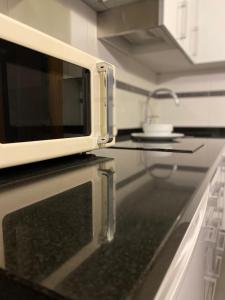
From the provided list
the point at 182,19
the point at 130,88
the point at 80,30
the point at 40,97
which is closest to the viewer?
the point at 40,97

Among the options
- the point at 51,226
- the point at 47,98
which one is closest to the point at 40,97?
the point at 47,98

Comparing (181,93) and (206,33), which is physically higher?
(206,33)

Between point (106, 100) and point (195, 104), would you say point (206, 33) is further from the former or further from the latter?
point (106, 100)

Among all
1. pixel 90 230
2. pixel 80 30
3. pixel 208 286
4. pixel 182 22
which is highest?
pixel 182 22

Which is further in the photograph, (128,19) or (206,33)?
(206,33)

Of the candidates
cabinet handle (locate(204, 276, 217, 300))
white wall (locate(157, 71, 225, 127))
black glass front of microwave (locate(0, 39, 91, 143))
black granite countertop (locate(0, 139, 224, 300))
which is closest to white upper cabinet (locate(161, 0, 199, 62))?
white wall (locate(157, 71, 225, 127))

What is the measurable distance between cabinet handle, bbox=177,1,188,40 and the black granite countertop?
100 centimetres

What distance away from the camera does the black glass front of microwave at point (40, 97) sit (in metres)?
0.48

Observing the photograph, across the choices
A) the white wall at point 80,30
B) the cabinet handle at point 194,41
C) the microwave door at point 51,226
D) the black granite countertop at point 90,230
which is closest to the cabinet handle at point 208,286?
the black granite countertop at point 90,230

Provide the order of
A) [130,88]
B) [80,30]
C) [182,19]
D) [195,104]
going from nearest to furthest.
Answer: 1. [80,30]
2. [182,19]
3. [130,88]
4. [195,104]

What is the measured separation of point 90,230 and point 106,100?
19.5 inches

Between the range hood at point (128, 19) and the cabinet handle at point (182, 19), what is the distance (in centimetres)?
8

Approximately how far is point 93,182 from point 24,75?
27 cm

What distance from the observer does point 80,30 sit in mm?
1117
